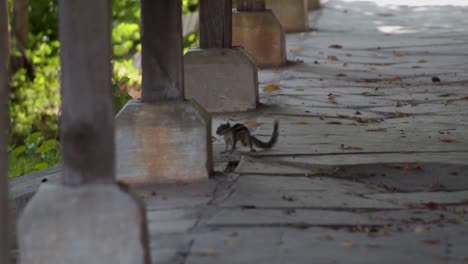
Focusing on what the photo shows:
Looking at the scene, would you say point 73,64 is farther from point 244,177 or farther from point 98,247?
point 244,177

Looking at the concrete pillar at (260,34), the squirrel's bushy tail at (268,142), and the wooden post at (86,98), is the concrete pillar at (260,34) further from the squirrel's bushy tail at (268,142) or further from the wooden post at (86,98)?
the wooden post at (86,98)

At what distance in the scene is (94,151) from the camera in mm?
4098

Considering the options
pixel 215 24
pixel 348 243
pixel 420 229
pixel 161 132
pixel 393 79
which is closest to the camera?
pixel 348 243

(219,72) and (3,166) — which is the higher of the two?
(3,166)

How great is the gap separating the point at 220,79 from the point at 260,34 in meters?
2.70

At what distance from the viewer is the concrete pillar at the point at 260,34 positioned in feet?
38.6

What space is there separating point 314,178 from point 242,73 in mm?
2899

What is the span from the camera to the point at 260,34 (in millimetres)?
11781

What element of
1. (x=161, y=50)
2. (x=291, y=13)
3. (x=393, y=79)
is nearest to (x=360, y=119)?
(x=393, y=79)

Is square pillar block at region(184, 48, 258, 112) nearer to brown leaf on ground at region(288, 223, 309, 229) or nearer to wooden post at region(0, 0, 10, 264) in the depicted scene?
brown leaf on ground at region(288, 223, 309, 229)

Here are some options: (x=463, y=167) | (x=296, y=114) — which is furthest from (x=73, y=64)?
(x=296, y=114)

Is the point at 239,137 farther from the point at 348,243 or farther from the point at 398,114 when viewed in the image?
the point at 398,114

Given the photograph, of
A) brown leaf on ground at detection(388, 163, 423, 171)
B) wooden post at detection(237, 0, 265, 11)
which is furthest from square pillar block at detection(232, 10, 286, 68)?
brown leaf on ground at detection(388, 163, 423, 171)

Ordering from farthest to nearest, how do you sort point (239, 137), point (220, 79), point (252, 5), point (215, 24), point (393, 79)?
1. point (252, 5)
2. point (393, 79)
3. point (220, 79)
4. point (215, 24)
5. point (239, 137)
